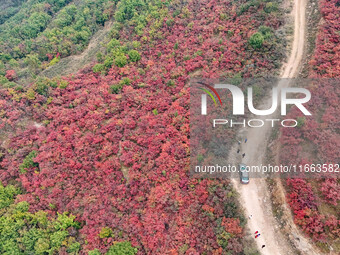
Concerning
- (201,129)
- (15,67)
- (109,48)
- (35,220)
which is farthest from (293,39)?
(15,67)

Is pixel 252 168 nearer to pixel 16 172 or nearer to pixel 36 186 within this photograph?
pixel 36 186

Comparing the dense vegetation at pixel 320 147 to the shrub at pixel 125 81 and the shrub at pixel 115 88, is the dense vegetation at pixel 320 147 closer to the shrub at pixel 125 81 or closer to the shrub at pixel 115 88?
the shrub at pixel 125 81

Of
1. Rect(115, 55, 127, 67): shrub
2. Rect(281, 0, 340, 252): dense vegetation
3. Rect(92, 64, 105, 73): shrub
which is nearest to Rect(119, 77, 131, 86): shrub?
Rect(115, 55, 127, 67): shrub

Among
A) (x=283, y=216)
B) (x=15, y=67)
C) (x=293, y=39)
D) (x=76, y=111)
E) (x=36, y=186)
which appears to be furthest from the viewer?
(x=15, y=67)

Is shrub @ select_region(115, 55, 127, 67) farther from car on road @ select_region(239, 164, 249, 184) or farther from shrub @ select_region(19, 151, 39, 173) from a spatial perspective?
car on road @ select_region(239, 164, 249, 184)

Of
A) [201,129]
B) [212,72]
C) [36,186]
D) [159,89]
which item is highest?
[212,72]

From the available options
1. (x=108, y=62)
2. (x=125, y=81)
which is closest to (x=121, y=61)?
(x=108, y=62)

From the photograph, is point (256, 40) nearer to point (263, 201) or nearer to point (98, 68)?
point (263, 201)
